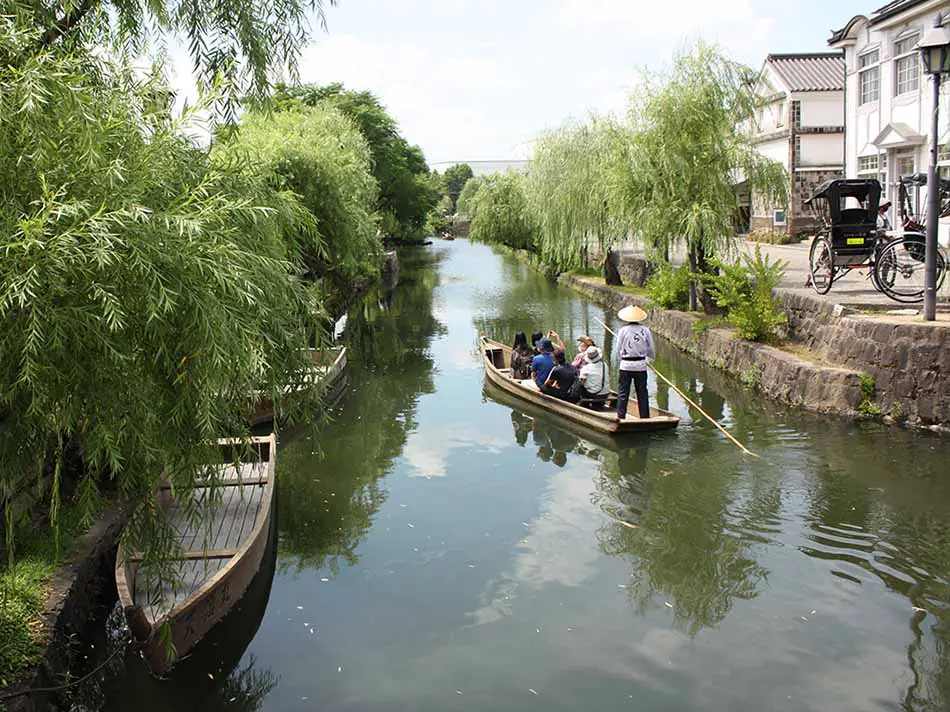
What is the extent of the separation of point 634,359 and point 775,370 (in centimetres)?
301

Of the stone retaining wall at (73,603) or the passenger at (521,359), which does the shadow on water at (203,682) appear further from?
the passenger at (521,359)

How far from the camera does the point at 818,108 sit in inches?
1356

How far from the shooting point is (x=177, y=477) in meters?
5.44

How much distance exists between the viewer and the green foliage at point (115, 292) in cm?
434

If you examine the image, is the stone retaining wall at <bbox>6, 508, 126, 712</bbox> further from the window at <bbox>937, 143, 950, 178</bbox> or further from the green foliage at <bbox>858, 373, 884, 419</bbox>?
the window at <bbox>937, 143, 950, 178</bbox>

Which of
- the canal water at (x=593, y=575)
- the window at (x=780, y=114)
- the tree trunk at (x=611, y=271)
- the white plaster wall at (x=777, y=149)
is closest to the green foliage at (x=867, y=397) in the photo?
the canal water at (x=593, y=575)

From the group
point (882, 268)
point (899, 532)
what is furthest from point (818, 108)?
point (899, 532)

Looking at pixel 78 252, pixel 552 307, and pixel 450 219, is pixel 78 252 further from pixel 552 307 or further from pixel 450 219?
pixel 450 219

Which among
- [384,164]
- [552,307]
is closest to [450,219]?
[384,164]

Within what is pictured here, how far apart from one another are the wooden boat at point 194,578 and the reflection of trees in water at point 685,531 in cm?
289

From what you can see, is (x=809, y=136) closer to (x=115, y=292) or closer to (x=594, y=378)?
(x=594, y=378)

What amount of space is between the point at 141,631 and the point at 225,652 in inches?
40.7

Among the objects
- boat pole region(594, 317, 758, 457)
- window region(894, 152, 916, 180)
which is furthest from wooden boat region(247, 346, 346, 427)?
→ window region(894, 152, 916, 180)

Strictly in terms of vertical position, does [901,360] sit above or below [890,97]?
below
